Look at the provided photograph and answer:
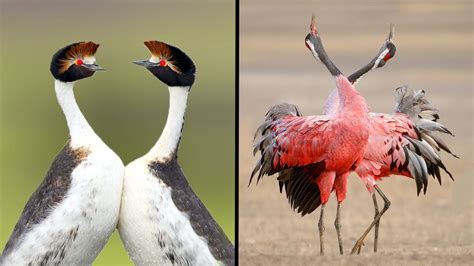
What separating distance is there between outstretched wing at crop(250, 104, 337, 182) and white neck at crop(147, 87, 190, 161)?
35 centimetres

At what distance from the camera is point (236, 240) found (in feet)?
13.7

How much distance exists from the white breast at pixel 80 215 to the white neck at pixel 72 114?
8 centimetres

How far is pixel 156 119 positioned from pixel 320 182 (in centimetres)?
75

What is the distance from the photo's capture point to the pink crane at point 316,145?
13.2 feet

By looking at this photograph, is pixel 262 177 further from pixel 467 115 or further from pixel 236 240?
pixel 467 115

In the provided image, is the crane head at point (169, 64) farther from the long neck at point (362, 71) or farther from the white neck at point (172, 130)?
the long neck at point (362, 71)

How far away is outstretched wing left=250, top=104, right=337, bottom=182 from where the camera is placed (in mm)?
4023

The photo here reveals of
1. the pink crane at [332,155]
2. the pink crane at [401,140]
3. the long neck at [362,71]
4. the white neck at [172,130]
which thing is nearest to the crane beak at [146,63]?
the white neck at [172,130]

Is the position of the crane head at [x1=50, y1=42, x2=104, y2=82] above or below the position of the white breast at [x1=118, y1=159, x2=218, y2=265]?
above

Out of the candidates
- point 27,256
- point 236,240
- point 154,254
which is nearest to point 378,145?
point 236,240

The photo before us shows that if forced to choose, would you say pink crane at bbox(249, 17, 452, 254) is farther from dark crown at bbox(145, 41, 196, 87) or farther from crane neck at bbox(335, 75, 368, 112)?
dark crown at bbox(145, 41, 196, 87)

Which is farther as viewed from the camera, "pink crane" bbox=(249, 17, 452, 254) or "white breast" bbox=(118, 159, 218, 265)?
"pink crane" bbox=(249, 17, 452, 254)

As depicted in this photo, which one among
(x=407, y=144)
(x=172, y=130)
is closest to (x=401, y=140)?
(x=407, y=144)

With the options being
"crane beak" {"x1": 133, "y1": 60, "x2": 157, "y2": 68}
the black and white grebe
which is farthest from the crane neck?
the black and white grebe
